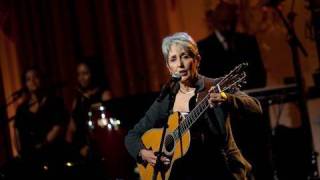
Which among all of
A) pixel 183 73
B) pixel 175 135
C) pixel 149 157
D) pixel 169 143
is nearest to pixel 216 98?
pixel 183 73

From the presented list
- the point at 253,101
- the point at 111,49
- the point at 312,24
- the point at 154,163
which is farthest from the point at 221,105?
the point at 111,49

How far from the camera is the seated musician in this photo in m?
2.87

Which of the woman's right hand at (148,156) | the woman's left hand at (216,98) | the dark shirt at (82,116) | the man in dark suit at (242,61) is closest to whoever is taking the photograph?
the woman's left hand at (216,98)

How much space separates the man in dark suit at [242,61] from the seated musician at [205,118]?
1.35 metres

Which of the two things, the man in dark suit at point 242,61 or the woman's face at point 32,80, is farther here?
the woman's face at point 32,80

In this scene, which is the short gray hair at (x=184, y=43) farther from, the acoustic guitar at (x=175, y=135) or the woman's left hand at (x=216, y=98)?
the woman's left hand at (x=216, y=98)

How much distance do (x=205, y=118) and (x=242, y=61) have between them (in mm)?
2153

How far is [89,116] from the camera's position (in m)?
4.96

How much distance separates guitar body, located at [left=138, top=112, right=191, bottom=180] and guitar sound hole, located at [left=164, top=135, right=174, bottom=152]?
0.5 inches

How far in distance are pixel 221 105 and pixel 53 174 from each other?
234 centimetres

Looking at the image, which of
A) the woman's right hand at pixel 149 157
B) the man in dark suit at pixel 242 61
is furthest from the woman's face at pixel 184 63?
the man in dark suit at pixel 242 61

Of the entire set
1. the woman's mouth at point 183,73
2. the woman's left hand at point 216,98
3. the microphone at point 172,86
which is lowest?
the woman's left hand at point 216,98

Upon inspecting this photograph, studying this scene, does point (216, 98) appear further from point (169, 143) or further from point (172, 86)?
point (169, 143)

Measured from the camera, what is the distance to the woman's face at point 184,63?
3.09m
